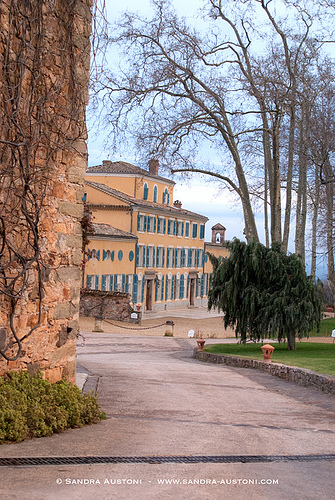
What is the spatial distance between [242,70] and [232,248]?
501 cm

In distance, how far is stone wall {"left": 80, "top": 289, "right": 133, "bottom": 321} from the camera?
3019 cm

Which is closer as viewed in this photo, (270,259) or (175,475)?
(175,475)

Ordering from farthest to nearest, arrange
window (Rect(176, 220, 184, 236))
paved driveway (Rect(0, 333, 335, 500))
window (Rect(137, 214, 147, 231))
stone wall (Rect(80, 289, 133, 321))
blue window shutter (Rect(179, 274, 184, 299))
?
1. blue window shutter (Rect(179, 274, 184, 299))
2. window (Rect(176, 220, 184, 236))
3. window (Rect(137, 214, 147, 231))
4. stone wall (Rect(80, 289, 133, 321))
5. paved driveway (Rect(0, 333, 335, 500))

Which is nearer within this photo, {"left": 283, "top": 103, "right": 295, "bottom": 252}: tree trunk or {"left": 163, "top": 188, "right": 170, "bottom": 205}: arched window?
{"left": 283, "top": 103, "right": 295, "bottom": 252}: tree trunk

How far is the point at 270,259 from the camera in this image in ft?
56.2

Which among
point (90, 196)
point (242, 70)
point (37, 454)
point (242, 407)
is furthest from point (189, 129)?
point (90, 196)

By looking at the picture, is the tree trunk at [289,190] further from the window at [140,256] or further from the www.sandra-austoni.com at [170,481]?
the window at [140,256]

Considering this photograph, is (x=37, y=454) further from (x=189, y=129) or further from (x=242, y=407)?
(x=189, y=129)

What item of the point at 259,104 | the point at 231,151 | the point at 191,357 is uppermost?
the point at 259,104

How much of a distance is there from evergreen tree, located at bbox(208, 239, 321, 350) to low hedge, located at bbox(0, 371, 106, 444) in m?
11.3

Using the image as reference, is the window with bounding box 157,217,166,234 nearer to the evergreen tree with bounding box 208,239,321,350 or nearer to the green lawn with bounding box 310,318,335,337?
the green lawn with bounding box 310,318,335,337

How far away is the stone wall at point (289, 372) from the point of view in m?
9.93

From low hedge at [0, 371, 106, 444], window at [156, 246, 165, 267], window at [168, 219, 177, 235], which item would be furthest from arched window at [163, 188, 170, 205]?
low hedge at [0, 371, 106, 444]

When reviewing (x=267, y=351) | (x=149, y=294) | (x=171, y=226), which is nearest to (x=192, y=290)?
(x=171, y=226)
